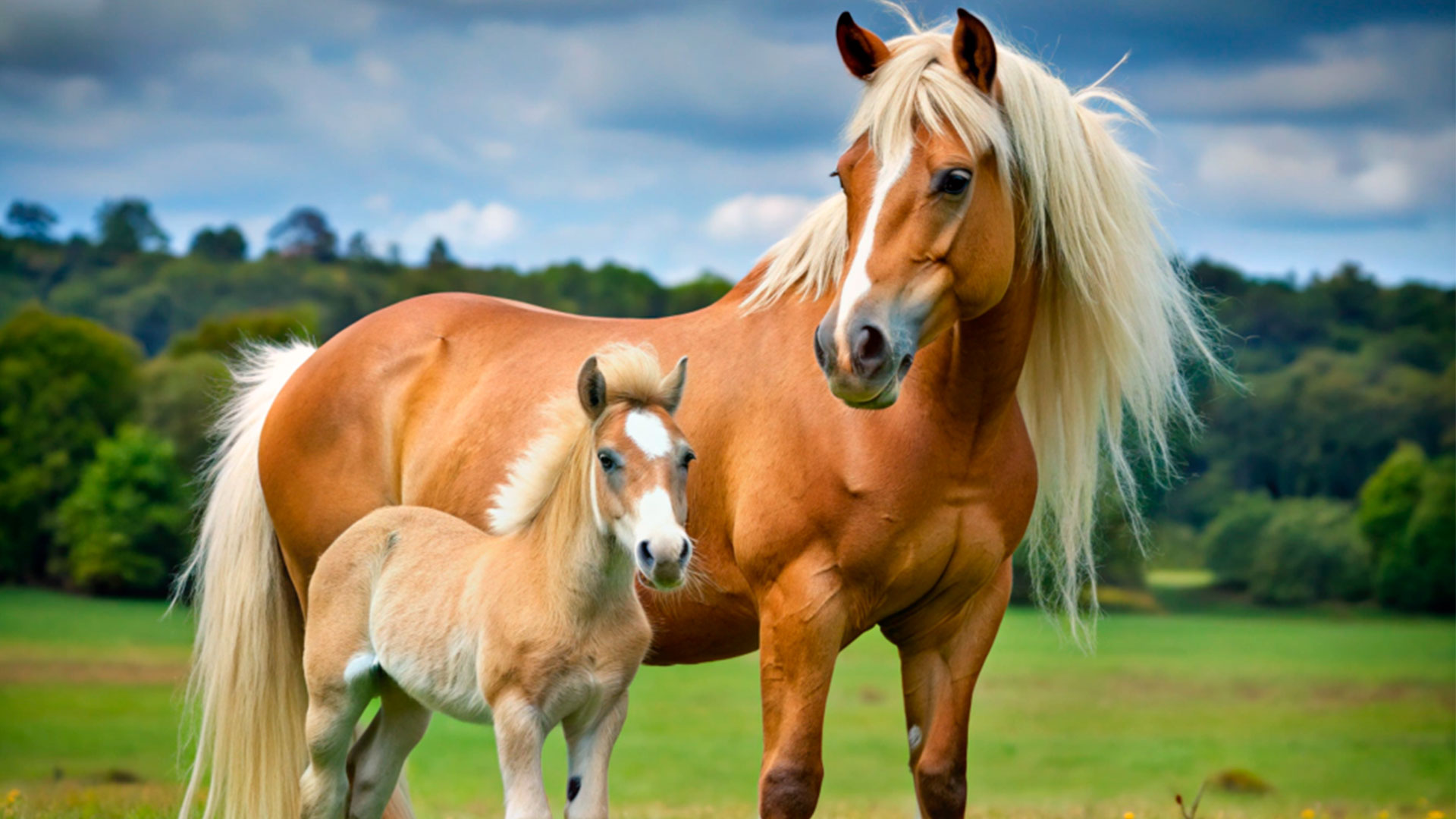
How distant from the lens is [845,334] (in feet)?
9.87

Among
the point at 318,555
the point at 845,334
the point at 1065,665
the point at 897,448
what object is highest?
the point at 845,334

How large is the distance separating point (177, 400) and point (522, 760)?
4743cm

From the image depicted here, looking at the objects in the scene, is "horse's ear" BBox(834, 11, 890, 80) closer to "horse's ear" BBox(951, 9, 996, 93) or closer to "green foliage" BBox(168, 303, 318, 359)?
"horse's ear" BBox(951, 9, 996, 93)

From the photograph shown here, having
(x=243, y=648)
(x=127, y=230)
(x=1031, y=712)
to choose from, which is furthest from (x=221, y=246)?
(x=243, y=648)

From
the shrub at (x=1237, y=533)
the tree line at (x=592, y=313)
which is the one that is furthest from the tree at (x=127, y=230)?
the shrub at (x=1237, y=533)

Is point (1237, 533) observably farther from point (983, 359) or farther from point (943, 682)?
point (983, 359)

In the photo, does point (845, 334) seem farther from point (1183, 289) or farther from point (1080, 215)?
point (1183, 289)

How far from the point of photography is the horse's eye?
3.20 metres

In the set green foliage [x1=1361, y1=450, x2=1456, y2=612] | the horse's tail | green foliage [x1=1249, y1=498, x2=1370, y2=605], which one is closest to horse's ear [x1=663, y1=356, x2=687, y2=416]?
the horse's tail

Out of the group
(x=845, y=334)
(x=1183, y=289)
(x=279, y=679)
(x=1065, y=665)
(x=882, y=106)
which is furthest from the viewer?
(x=1065, y=665)

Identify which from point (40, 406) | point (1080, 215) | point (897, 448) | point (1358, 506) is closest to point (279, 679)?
point (897, 448)

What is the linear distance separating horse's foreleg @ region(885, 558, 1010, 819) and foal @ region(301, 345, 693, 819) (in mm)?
963

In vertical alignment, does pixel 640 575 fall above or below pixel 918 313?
below

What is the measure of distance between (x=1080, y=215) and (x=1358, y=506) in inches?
1696
